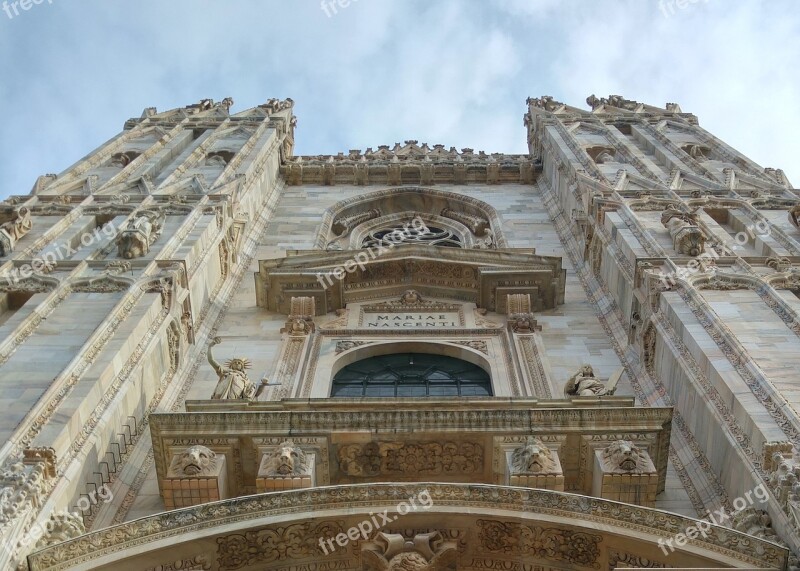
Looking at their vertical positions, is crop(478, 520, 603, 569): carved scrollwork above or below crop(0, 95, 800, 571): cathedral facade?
below

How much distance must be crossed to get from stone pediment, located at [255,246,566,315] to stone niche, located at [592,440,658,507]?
24.7ft

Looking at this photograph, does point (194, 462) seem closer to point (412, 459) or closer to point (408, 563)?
point (412, 459)

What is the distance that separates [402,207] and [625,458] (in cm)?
1861

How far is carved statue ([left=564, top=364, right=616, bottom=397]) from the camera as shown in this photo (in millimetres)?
Result: 13994

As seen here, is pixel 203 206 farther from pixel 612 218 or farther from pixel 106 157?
pixel 612 218

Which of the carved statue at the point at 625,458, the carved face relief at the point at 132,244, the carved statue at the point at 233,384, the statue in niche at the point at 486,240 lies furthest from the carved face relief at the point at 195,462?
the statue in niche at the point at 486,240

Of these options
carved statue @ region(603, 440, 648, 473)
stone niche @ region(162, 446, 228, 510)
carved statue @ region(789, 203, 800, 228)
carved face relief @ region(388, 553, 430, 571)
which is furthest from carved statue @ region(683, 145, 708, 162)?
carved face relief @ region(388, 553, 430, 571)

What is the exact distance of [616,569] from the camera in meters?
9.30

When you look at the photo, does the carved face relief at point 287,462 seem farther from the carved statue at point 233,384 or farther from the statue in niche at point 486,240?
the statue in niche at point 486,240

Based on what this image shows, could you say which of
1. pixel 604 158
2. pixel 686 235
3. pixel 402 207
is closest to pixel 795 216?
pixel 686 235

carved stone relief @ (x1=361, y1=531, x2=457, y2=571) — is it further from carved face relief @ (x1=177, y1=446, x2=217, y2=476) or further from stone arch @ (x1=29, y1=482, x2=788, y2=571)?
carved face relief @ (x1=177, y1=446, x2=217, y2=476)

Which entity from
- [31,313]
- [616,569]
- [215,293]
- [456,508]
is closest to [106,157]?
[215,293]

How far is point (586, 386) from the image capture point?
14172 mm

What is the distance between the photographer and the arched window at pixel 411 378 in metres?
16.2
